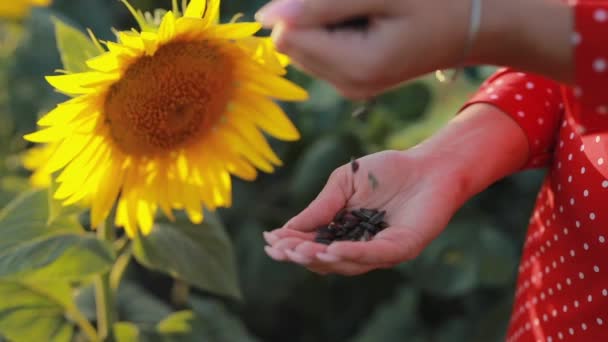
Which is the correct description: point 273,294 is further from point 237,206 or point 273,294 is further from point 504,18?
point 504,18

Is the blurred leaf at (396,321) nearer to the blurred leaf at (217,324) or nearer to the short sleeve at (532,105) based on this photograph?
the blurred leaf at (217,324)

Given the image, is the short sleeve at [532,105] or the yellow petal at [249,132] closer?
the short sleeve at [532,105]

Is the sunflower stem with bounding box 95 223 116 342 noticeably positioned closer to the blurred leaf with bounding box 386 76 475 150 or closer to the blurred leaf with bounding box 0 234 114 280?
the blurred leaf with bounding box 0 234 114 280

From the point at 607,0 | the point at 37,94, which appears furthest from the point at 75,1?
the point at 607,0

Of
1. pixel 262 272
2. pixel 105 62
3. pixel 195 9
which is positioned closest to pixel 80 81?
pixel 105 62

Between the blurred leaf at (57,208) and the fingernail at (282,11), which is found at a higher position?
the fingernail at (282,11)

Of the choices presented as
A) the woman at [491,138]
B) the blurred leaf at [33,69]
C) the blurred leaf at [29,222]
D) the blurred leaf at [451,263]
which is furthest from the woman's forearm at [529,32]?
the blurred leaf at [33,69]

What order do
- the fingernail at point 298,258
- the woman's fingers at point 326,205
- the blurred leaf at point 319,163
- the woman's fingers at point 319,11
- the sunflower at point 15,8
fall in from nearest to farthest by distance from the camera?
the woman's fingers at point 319,11 < the fingernail at point 298,258 < the woman's fingers at point 326,205 < the blurred leaf at point 319,163 < the sunflower at point 15,8

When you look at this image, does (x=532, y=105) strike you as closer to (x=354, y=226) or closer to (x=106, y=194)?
(x=354, y=226)
